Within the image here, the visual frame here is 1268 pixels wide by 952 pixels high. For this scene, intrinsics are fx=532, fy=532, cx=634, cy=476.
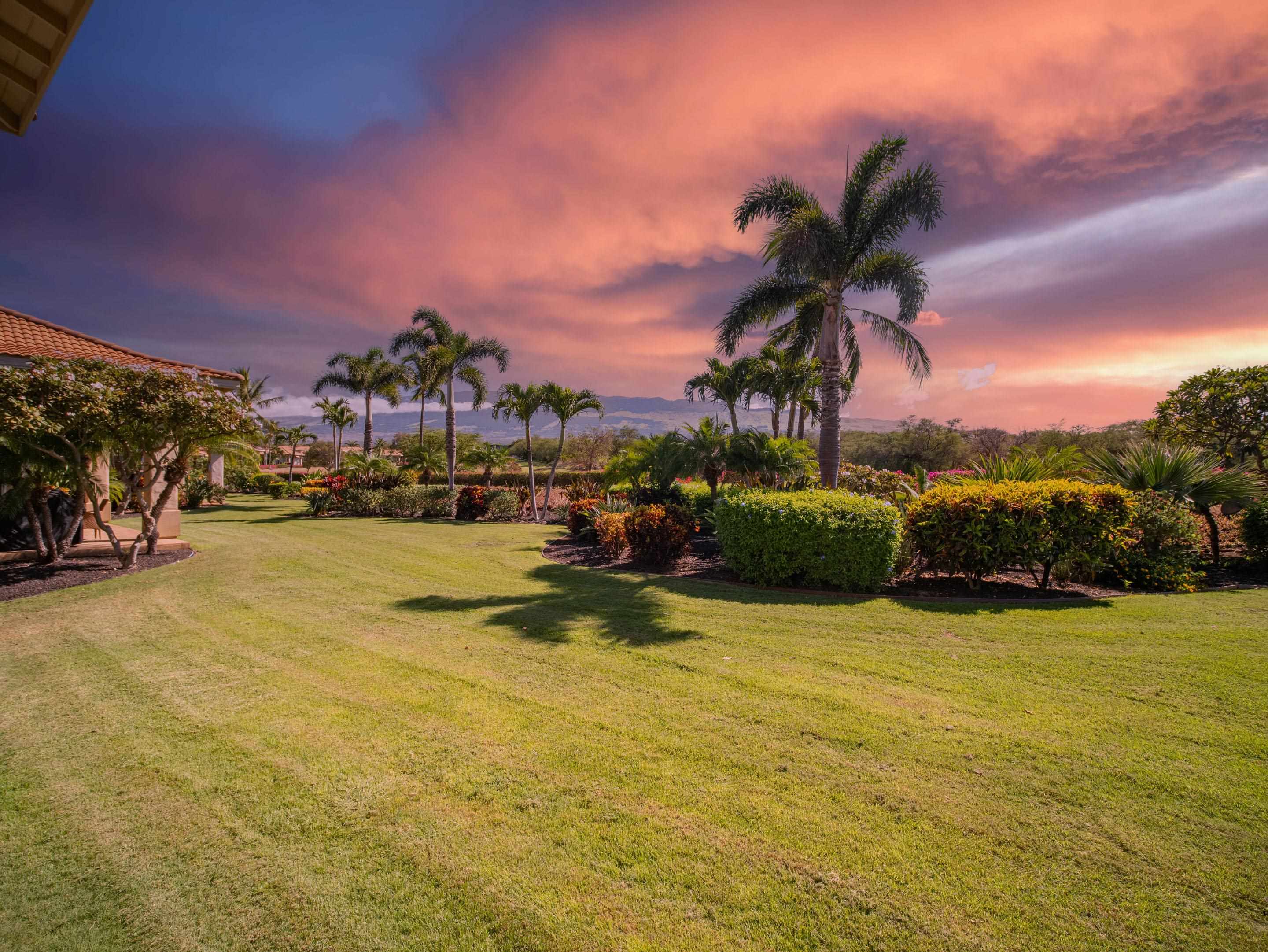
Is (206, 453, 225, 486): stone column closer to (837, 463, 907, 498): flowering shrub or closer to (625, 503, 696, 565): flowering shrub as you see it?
(625, 503, 696, 565): flowering shrub

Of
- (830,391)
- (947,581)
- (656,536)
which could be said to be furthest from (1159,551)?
(656,536)

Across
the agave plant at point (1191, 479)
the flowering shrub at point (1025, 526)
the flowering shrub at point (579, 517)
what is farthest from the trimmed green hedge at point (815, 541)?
the flowering shrub at point (579, 517)

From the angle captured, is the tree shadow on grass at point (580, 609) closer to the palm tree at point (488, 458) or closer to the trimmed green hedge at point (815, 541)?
the trimmed green hedge at point (815, 541)

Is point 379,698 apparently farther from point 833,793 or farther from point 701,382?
point 701,382

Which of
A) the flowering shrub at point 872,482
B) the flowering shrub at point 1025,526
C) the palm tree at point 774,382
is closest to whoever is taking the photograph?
the flowering shrub at point 1025,526

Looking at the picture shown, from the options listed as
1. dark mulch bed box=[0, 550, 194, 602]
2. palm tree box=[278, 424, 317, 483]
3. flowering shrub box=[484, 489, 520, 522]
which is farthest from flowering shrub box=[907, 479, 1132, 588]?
palm tree box=[278, 424, 317, 483]

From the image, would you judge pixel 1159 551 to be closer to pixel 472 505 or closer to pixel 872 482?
pixel 872 482

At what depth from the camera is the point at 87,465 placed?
30.3 ft

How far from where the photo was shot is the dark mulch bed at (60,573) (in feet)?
25.9

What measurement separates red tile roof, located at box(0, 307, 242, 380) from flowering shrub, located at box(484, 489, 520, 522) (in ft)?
31.6

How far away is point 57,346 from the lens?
1135cm

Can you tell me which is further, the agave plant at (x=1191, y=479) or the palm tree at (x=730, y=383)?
the palm tree at (x=730, y=383)

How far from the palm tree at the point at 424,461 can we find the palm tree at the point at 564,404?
349 inches

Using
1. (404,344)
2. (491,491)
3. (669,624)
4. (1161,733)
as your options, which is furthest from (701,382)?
(1161,733)
